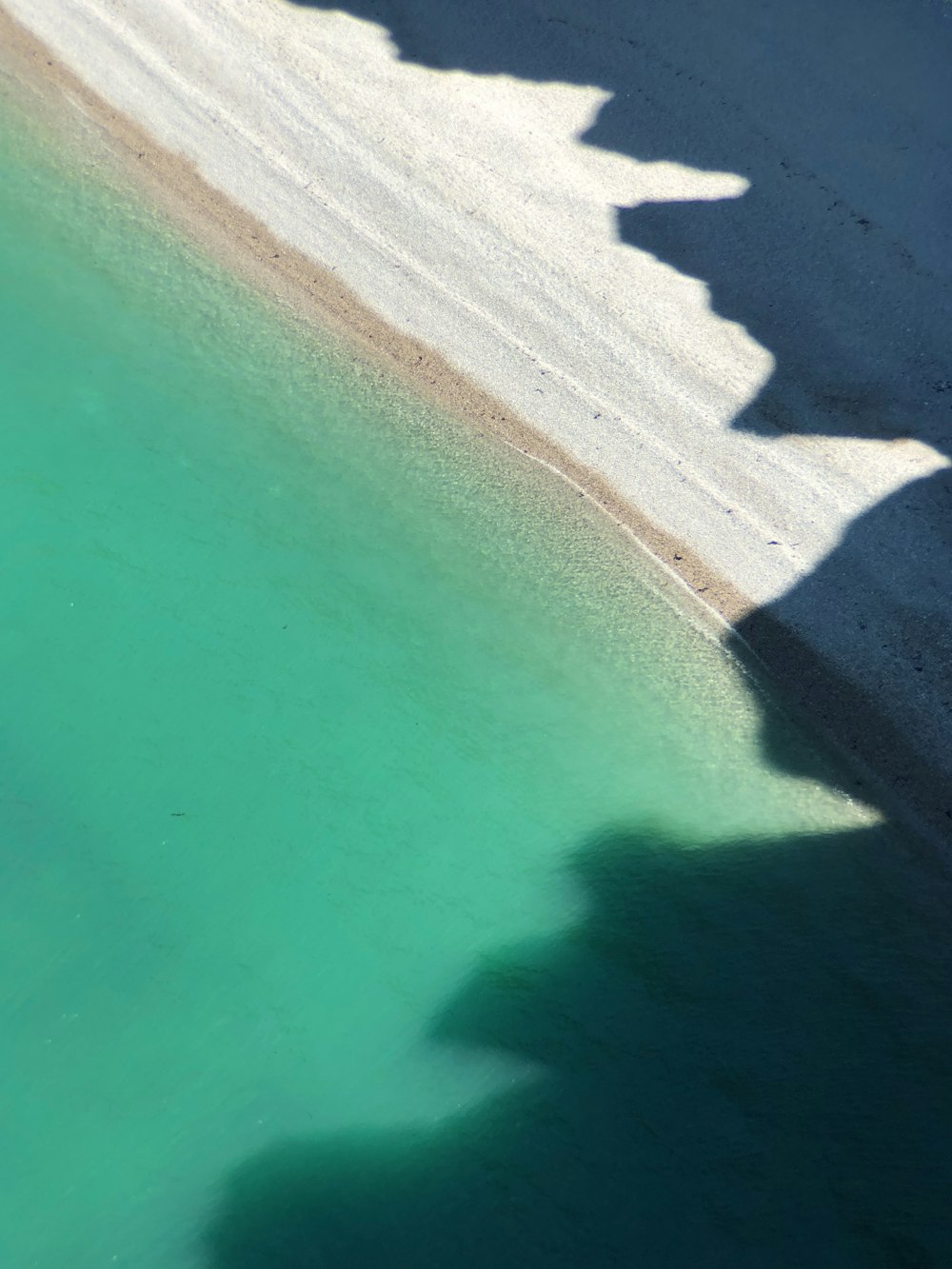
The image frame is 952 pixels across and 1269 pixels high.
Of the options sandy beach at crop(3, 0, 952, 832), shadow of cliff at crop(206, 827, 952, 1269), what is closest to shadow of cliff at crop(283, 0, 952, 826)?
sandy beach at crop(3, 0, 952, 832)

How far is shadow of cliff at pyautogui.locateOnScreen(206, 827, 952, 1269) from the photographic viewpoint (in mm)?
9539

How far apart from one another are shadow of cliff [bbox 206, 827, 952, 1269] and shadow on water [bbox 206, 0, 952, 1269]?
0.03m

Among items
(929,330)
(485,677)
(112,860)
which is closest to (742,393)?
(929,330)

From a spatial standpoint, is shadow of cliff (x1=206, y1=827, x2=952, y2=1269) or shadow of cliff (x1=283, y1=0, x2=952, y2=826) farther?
shadow of cliff (x1=283, y1=0, x2=952, y2=826)

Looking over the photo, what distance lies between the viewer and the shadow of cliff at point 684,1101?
9539 millimetres

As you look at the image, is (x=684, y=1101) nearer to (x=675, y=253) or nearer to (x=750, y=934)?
(x=750, y=934)

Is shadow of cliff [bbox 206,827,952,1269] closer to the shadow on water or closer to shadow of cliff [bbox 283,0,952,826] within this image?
the shadow on water

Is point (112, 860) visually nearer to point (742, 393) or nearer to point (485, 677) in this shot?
point (485, 677)

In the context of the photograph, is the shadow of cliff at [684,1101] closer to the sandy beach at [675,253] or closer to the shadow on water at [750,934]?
the shadow on water at [750,934]

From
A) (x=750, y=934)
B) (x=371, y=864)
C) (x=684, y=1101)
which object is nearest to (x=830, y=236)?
(x=750, y=934)

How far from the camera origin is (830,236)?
11.2 meters

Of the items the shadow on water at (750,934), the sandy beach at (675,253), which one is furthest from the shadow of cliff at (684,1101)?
the sandy beach at (675,253)

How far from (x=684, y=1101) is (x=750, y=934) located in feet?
6.00

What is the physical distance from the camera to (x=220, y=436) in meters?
11.5
